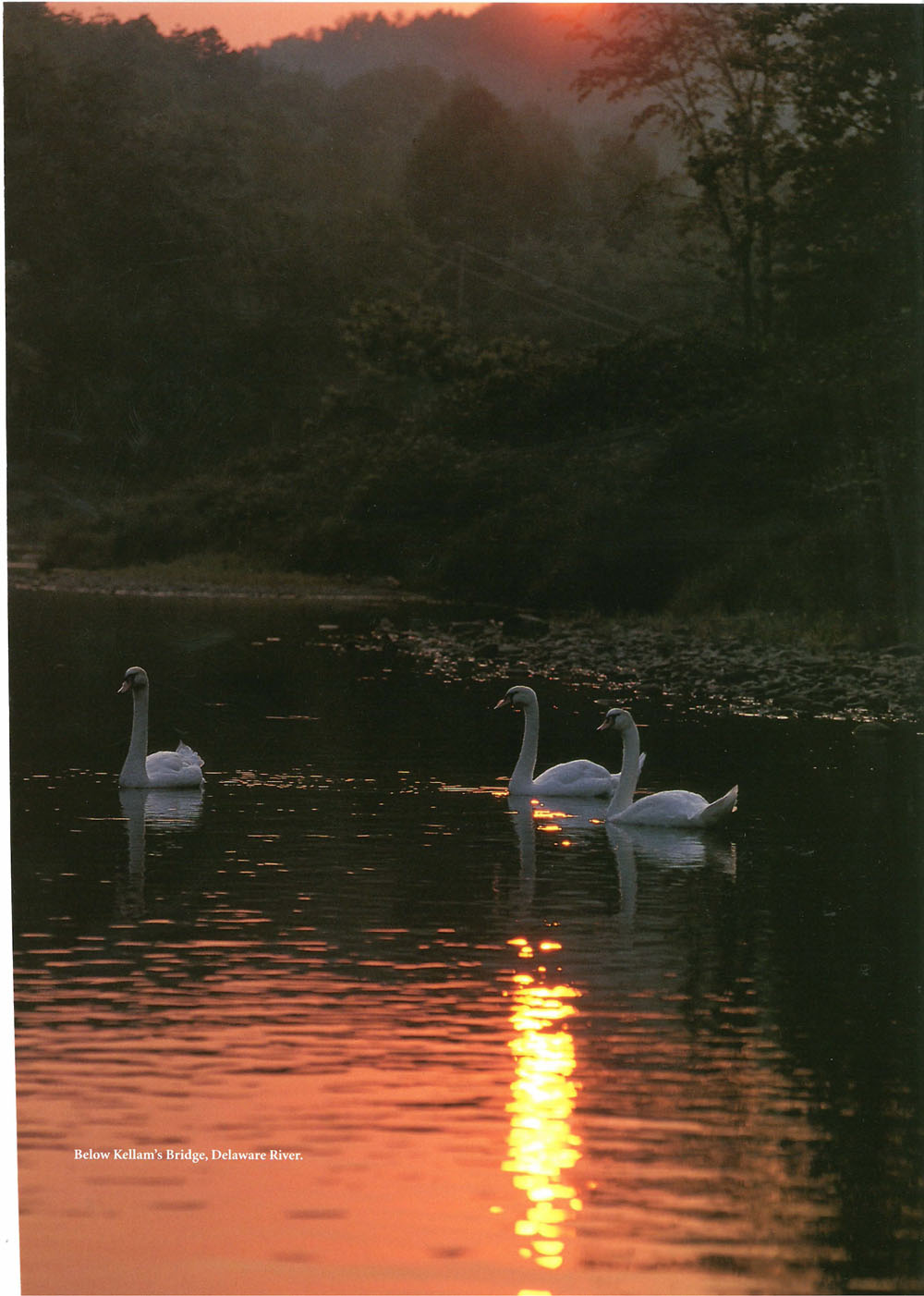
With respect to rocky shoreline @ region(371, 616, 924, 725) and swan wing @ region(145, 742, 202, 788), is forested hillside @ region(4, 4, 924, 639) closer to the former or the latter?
rocky shoreline @ region(371, 616, 924, 725)

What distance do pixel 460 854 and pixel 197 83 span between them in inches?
2261

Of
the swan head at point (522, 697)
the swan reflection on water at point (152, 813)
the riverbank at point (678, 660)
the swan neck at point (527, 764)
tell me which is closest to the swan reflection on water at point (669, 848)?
the swan neck at point (527, 764)

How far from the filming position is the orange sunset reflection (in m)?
8.38

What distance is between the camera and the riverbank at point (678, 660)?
2789 centimetres

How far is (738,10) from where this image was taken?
45688mm

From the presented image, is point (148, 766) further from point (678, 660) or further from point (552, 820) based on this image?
point (678, 660)

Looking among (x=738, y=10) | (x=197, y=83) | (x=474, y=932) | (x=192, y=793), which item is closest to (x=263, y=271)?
(x=197, y=83)

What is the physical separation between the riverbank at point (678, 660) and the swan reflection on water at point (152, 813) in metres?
9.46

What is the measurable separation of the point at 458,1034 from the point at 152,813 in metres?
7.89

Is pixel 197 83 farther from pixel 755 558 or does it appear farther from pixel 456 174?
pixel 755 558

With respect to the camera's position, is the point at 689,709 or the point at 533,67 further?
the point at 533,67

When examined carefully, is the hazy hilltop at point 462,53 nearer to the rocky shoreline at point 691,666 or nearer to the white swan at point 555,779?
the rocky shoreline at point 691,666

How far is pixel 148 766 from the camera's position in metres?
19.7

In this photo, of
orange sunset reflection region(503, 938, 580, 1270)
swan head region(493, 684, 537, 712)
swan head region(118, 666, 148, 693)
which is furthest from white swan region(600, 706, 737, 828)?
orange sunset reflection region(503, 938, 580, 1270)
